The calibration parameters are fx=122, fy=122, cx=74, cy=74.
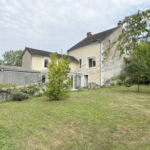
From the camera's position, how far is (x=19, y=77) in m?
10.6

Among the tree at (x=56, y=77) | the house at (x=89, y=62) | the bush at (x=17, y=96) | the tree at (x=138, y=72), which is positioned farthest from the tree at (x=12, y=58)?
the tree at (x=138, y=72)

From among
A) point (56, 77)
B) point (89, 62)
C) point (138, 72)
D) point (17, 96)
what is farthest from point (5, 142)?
point (89, 62)

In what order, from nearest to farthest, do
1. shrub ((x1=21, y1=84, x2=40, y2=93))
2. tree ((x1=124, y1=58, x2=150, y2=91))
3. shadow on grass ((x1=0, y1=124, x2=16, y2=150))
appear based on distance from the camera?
shadow on grass ((x1=0, y1=124, x2=16, y2=150)) < shrub ((x1=21, y1=84, x2=40, y2=93)) < tree ((x1=124, y1=58, x2=150, y2=91))

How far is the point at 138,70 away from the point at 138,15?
7872 millimetres

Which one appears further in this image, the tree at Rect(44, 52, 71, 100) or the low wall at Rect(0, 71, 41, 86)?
the low wall at Rect(0, 71, 41, 86)

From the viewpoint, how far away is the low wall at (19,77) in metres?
Answer: 9.73

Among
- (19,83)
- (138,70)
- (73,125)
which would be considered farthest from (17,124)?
(138,70)

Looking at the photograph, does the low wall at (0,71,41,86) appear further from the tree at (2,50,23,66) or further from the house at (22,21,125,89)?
the tree at (2,50,23,66)

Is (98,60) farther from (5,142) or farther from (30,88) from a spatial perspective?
(5,142)

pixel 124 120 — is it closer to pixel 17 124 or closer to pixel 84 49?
pixel 17 124

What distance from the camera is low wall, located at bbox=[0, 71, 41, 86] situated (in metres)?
9.73

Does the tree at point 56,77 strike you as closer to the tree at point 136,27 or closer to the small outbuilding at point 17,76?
the small outbuilding at point 17,76

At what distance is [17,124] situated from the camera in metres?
4.07

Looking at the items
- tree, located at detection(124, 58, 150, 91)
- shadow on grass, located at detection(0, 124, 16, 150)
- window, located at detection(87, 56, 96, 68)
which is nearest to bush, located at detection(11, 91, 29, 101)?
shadow on grass, located at detection(0, 124, 16, 150)
